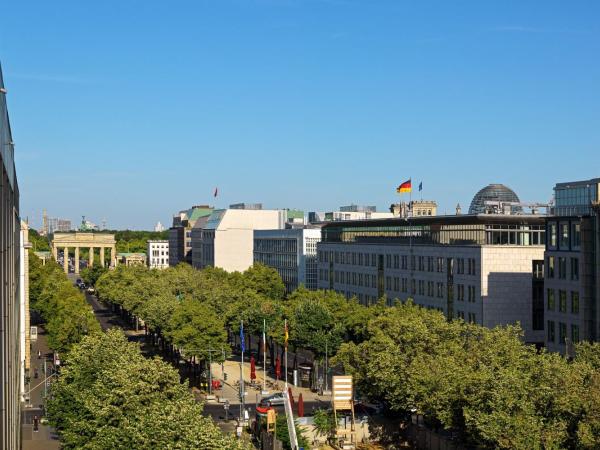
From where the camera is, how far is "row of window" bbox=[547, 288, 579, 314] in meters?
95.6

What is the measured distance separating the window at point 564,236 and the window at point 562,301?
4.73m

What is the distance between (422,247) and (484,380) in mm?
74275

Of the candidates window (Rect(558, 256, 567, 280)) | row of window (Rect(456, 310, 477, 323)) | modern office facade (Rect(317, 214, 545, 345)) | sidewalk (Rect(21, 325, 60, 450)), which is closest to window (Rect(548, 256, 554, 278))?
window (Rect(558, 256, 567, 280))

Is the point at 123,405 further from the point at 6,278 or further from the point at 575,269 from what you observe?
the point at 575,269

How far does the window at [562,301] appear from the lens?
98.1 meters

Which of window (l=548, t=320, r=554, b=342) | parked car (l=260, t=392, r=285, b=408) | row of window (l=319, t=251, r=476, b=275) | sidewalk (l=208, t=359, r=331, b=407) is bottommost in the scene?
sidewalk (l=208, t=359, r=331, b=407)

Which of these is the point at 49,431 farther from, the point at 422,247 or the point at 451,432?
the point at 422,247

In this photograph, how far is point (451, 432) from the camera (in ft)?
241

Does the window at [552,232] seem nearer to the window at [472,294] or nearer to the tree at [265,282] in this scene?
the window at [472,294]

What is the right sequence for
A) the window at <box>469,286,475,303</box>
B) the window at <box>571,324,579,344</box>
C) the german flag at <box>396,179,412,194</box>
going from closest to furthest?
the window at <box>571,324,579,344</box>, the window at <box>469,286,475,303</box>, the german flag at <box>396,179,412,194</box>

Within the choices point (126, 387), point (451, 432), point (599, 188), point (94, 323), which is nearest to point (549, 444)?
point (451, 432)

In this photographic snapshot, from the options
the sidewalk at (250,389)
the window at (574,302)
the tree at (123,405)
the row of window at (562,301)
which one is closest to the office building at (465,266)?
the row of window at (562,301)

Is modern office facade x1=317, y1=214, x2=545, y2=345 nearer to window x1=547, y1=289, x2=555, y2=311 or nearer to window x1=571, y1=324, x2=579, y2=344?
window x1=547, y1=289, x2=555, y2=311

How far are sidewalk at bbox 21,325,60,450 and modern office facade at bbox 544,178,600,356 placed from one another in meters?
49.6
